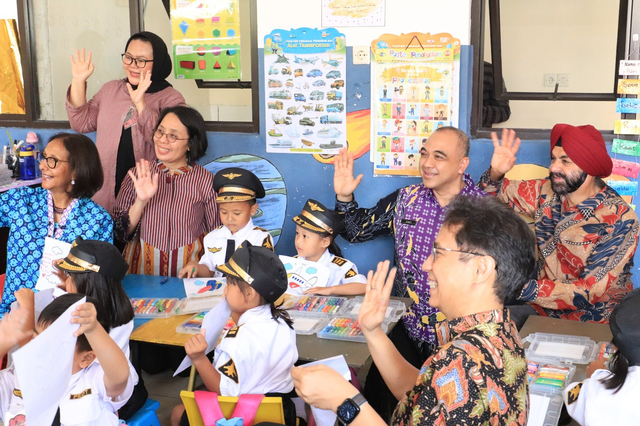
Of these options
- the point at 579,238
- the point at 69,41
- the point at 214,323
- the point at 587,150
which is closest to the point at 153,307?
the point at 214,323

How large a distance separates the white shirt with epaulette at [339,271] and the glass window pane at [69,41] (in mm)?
2785

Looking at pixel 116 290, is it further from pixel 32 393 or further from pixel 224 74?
pixel 224 74

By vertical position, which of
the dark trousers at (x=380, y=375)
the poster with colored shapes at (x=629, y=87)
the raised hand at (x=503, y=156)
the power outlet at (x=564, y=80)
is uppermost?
the power outlet at (x=564, y=80)

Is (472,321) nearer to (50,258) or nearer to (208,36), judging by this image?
(50,258)

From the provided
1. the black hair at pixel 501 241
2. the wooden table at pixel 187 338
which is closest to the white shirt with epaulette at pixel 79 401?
the wooden table at pixel 187 338

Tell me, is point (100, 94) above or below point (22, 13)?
below

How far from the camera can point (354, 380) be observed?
114 inches

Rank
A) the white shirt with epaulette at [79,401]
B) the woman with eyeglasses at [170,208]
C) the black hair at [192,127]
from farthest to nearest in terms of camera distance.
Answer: the black hair at [192,127] < the woman with eyeglasses at [170,208] < the white shirt with epaulette at [79,401]

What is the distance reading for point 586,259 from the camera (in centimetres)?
335

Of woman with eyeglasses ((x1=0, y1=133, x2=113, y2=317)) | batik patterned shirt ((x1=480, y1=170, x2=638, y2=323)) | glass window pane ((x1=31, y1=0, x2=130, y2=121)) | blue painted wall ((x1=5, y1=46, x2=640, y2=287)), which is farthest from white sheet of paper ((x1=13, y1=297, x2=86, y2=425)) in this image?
glass window pane ((x1=31, y1=0, x2=130, y2=121))

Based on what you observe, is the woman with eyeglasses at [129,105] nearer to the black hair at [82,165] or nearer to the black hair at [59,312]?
the black hair at [82,165]

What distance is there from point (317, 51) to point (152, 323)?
2.15 m

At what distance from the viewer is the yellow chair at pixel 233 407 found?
7.20 ft

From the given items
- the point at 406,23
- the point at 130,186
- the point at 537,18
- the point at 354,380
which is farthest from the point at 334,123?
the point at 537,18
